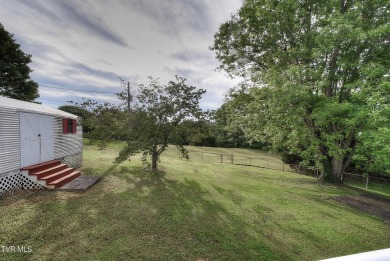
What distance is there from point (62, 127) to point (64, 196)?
17.8 ft

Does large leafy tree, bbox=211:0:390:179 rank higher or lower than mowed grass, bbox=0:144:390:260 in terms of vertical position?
higher

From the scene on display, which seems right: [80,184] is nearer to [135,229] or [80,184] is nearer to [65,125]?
[65,125]

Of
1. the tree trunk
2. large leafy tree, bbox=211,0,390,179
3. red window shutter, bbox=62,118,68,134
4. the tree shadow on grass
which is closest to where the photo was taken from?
the tree shadow on grass

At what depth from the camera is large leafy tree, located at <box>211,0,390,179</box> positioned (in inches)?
394

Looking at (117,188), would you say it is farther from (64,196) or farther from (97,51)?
(97,51)

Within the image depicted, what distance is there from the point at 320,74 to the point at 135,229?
A: 43.2 feet

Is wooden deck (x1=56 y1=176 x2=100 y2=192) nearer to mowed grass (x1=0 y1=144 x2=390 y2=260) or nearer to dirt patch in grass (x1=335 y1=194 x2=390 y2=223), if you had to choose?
mowed grass (x1=0 y1=144 x2=390 y2=260)

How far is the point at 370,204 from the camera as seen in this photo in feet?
31.1

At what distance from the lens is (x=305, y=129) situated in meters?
12.8

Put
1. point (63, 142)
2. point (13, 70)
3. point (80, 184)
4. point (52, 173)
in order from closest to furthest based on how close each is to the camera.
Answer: point (80, 184), point (52, 173), point (63, 142), point (13, 70)

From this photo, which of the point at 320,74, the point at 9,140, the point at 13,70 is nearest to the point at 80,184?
the point at 9,140

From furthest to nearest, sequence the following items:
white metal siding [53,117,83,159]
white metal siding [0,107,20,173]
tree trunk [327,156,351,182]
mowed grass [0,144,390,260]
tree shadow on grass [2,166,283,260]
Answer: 1. tree trunk [327,156,351,182]
2. white metal siding [53,117,83,159]
3. white metal siding [0,107,20,173]
4. mowed grass [0,144,390,260]
5. tree shadow on grass [2,166,283,260]

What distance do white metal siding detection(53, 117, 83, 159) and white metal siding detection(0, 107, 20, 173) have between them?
2577 millimetres

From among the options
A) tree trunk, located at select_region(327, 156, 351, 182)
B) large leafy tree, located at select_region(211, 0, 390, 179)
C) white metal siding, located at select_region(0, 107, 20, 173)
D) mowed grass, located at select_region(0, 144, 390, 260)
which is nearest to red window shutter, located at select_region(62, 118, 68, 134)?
white metal siding, located at select_region(0, 107, 20, 173)
